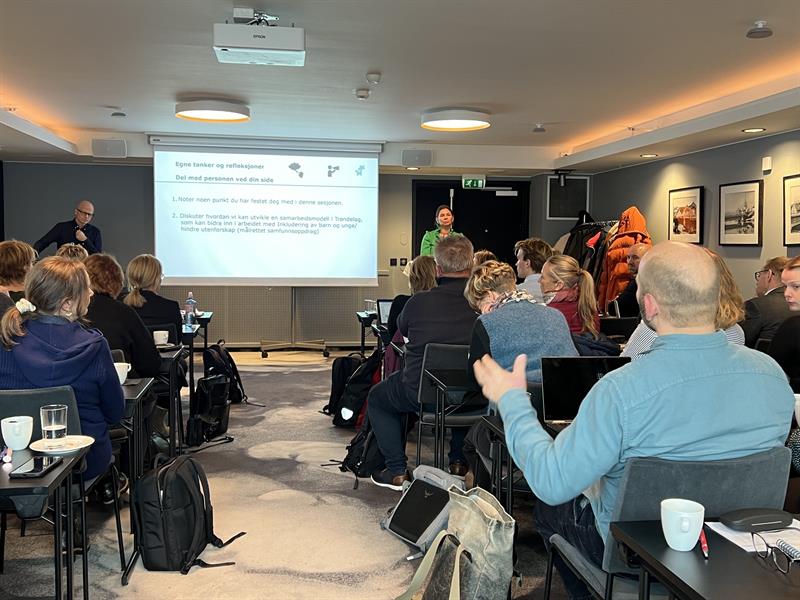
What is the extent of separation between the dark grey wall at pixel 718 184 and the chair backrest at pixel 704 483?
454cm

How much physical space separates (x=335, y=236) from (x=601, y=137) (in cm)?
324

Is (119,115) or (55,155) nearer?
(119,115)

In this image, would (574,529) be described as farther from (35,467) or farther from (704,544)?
(35,467)

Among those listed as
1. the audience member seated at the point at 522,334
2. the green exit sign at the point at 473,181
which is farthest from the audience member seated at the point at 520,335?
the green exit sign at the point at 473,181

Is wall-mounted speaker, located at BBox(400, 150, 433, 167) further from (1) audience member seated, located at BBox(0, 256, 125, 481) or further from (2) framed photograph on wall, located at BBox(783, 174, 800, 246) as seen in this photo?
(1) audience member seated, located at BBox(0, 256, 125, 481)

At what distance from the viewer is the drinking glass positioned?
221cm

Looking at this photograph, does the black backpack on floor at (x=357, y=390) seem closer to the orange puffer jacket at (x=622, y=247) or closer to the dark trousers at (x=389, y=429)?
the dark trousers at (x=389, y=429)

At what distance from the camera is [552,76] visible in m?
5.20

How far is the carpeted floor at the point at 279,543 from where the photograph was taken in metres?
2.73

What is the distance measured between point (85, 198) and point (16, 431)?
7.52 metres

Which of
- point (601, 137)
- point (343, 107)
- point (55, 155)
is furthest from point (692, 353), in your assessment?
point (55, 155)

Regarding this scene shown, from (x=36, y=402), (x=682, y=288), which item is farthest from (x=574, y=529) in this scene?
(x=36, y=402)

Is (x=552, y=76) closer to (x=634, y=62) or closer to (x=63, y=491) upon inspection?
(x=634, y=62)

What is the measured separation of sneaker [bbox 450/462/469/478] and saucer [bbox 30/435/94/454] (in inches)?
88.1
